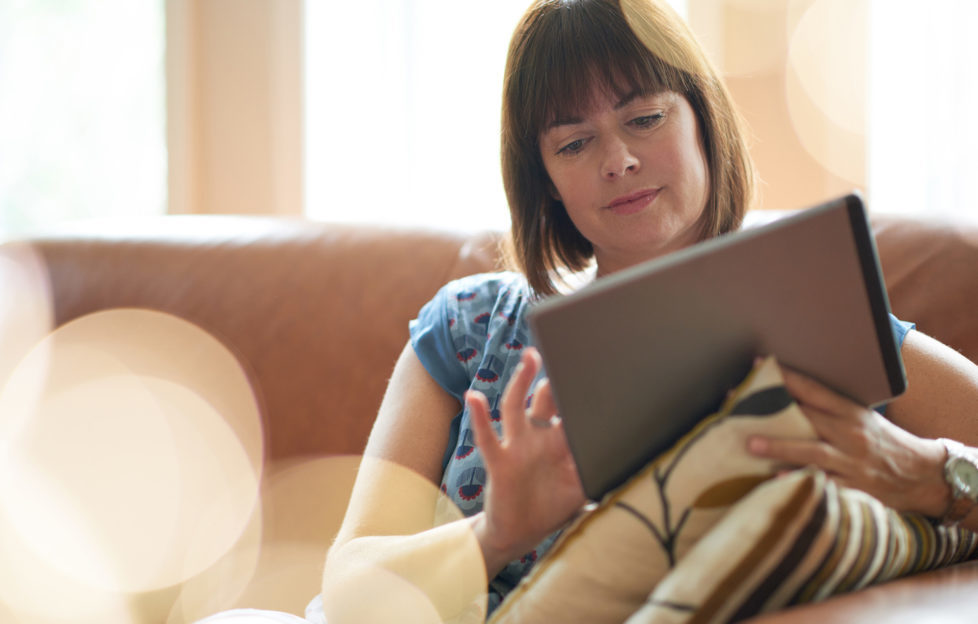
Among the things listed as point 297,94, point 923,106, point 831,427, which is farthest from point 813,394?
point 297,94

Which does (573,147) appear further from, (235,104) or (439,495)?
(235,104)

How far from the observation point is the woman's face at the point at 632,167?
1.05 m

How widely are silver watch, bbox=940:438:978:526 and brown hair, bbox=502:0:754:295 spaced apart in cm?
49

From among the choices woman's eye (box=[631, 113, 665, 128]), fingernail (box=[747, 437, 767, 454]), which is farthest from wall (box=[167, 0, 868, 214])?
fingernail (box=[747, 437, 767, 454])

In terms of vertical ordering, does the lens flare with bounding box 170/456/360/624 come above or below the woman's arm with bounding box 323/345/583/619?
below

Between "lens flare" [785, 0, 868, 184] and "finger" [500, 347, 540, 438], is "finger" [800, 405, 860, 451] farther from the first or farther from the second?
"lens flare" [785, 0, 868, 184]

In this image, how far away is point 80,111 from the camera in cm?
262

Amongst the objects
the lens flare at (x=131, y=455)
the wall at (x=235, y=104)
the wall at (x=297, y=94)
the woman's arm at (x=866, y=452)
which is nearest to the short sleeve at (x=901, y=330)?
the woman's arm at (x=866, y=452)

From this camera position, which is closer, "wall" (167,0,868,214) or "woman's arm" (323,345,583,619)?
"woman's arm" (323,345,583,619)

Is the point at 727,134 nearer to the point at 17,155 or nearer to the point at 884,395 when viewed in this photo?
the point at 884,395

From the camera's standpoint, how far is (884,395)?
0.71 metres

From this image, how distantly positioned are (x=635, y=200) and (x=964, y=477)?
50 cm

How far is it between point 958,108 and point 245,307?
6.34ft

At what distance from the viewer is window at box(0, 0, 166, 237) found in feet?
8.43
